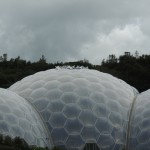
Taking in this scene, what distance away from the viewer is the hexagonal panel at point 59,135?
2053 cm

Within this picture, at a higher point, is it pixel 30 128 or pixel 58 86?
pixel 58 86

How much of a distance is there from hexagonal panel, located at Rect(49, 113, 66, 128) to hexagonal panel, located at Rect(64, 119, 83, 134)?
0.81 feet

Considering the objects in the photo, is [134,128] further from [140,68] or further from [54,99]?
[140,68]

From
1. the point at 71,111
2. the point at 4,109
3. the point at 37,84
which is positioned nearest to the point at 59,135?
the point at 71,111

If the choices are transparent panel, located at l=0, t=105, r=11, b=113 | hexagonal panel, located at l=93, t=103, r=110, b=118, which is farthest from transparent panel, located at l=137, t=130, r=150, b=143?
transparent panel, located at l=0, t=105, r=11, b=113

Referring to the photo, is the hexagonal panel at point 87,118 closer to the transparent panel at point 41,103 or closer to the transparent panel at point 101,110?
the transparent panel at point 101,110

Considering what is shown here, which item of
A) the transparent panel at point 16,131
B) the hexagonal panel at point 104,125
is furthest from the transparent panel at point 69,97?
the transparent panel at point 16,131

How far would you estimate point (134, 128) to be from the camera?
68.9ft

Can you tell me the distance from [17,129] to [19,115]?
1.00 meters

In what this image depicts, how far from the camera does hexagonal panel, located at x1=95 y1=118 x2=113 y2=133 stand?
20.7 m

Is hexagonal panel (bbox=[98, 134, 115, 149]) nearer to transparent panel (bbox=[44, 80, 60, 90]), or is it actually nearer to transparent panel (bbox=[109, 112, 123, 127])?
transparent panel (bbox=[109, 112, 123, 127])

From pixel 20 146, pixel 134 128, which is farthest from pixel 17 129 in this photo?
pixel 134 128

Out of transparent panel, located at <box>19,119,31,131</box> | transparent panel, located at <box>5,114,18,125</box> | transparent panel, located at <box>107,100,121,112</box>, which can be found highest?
transparent panel, located at <box>107,100,121,112</box>

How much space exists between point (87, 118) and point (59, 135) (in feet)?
4.95
